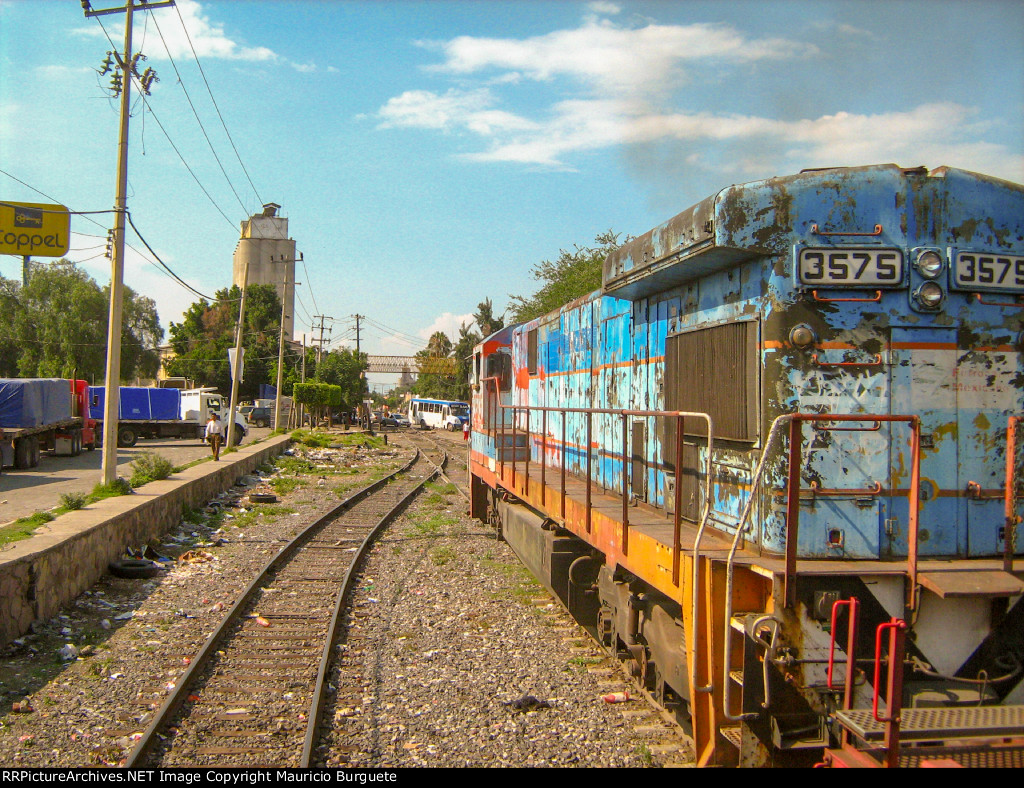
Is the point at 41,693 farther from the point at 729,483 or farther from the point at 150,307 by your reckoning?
the point at 150,307

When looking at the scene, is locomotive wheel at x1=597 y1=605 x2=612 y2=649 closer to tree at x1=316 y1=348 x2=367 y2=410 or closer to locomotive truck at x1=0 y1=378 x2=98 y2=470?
locomotive truck at x1=0 y1=378 x2=98 y2=470

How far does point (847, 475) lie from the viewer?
14.5 ft

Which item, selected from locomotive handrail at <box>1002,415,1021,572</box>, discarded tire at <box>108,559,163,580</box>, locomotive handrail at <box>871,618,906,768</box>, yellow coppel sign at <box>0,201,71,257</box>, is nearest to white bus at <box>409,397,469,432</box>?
yellow coppel sign at <box>0,201,71,257</box>

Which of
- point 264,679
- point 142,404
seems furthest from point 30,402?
point 264,679

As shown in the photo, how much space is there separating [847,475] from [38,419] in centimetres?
2404

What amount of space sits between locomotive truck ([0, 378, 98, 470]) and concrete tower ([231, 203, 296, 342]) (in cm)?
5675

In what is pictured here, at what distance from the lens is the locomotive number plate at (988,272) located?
4.43 meters

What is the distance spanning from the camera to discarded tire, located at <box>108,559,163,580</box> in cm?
981

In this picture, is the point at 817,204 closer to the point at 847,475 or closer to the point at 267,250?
the point at 847,475

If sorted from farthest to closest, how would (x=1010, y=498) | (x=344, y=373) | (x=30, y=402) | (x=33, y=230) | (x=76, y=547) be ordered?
(x=344, y=373) < (x=30, y=402) < (x=33, y=230) < (x=76, y=547) < (x=1010, y=498)

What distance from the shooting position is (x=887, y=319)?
4.45 meters

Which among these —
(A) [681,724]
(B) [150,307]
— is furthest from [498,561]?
(B) [150,307]

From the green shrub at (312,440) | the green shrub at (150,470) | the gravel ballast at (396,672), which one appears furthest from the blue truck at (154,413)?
the gravel ballast at (396,672)

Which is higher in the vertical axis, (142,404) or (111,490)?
(142,404)
